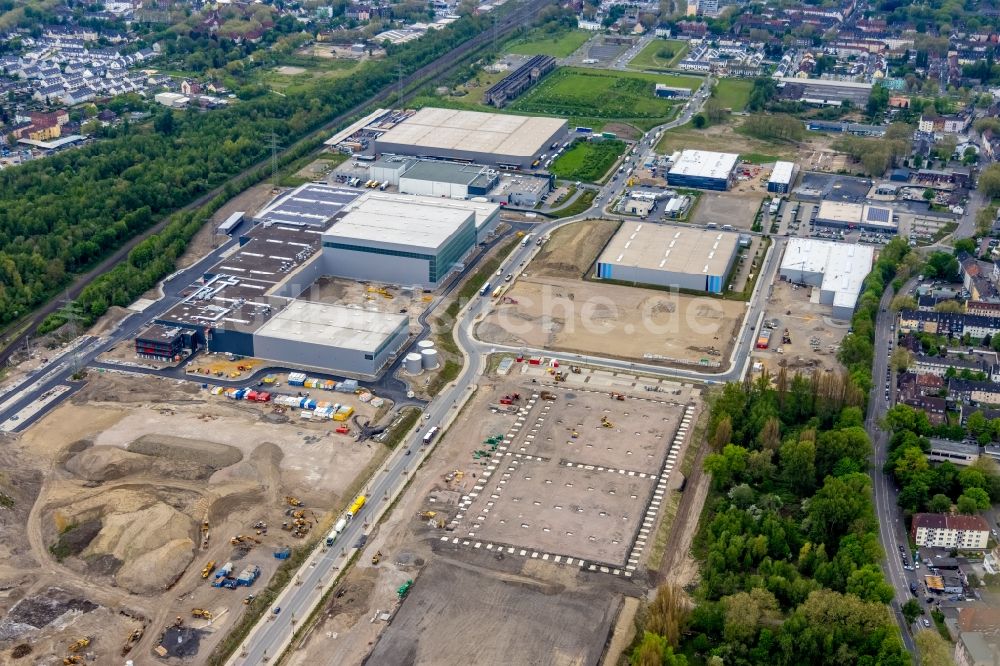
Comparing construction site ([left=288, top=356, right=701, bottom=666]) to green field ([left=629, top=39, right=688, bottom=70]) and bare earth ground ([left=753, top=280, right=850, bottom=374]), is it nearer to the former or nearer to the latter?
bare earth ground ([left=753, top=280, right=850, bottom=374])

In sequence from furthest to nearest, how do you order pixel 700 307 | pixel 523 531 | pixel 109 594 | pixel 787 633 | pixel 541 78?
pixel 541 78 → pixel 700 307 → pixel 523 531 → pixel 109 594 → pixel 787 633

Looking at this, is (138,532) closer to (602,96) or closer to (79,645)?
(79,645)

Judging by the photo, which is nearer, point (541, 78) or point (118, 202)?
point (118, 202)

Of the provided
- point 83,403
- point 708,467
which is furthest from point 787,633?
point 83,403

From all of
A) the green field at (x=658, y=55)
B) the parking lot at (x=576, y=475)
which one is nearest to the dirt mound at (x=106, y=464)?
the parking lot at (x=576, y=475)

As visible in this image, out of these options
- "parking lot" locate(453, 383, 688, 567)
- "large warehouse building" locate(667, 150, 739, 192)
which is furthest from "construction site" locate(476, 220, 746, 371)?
"large warehouse building" locate(667, 150, 739, 192)

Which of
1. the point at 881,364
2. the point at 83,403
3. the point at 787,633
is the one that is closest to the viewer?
the point at 787,633

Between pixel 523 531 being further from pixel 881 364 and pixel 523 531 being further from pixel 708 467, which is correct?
pixel 881 364
